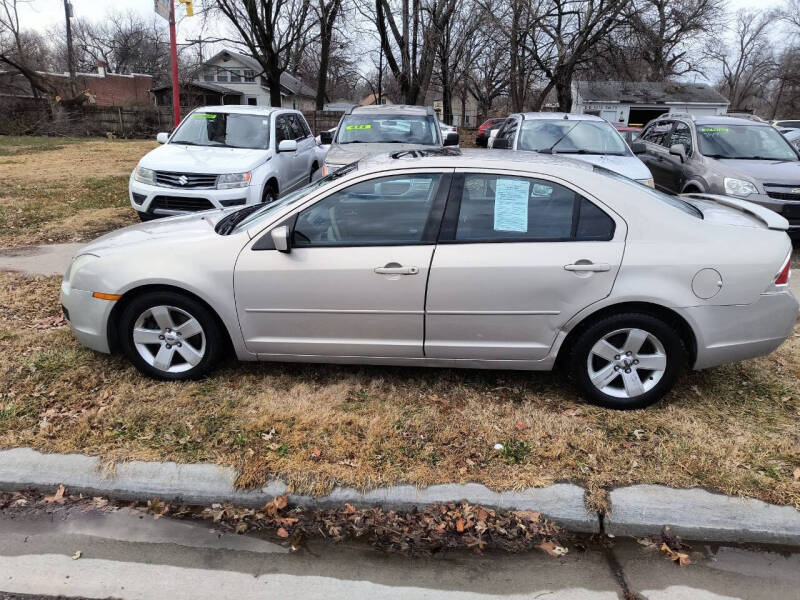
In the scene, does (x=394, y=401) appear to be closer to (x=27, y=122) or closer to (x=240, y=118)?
(x=240, y=118)

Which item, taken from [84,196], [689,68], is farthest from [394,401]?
[689,68]

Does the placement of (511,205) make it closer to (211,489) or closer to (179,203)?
(211,489)

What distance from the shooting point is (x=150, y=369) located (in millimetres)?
4008

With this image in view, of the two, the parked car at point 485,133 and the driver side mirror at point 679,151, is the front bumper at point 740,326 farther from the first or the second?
the parked car at point 485,133

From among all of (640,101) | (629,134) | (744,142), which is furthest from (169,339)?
(640,101)

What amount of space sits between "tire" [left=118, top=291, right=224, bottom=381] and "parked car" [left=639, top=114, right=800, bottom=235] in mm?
6777

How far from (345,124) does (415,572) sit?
8201 millimetres

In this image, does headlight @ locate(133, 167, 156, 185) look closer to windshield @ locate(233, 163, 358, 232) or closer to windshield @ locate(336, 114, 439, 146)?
windshield @ locate(336, 114, 439, 146)

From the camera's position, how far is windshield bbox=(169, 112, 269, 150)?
28.6 ft

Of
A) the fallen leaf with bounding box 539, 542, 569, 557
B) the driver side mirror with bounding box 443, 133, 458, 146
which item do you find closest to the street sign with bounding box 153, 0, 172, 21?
the driver side mirror with bounding box 443, 133, 458, 146

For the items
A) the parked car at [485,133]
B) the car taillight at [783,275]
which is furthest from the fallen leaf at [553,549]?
the parked car at [485,133]

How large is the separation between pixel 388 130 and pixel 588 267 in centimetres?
658

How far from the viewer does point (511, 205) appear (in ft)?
11.9

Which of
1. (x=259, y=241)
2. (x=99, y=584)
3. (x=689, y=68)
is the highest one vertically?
(x=689, y=68)
